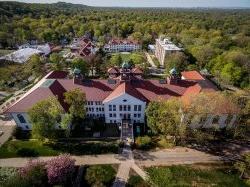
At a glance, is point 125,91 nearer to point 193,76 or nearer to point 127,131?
point 127,131

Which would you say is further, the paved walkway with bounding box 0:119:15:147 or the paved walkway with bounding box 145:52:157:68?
the paved walkway with bounding box 145:52:157:68

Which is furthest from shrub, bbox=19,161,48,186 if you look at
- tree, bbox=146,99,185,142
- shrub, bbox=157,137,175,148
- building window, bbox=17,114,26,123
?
shrub, bbox=157,137,175,148

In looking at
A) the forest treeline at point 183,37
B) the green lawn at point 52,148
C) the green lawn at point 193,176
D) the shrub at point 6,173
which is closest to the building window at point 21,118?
the green lawn at point 52,148

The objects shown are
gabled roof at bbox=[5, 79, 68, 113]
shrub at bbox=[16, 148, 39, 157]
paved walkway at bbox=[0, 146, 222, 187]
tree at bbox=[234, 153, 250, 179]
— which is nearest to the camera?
tree at bbox=[234, 153, 250, 179]

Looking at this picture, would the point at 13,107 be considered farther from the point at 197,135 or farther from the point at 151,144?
the point at 197,135

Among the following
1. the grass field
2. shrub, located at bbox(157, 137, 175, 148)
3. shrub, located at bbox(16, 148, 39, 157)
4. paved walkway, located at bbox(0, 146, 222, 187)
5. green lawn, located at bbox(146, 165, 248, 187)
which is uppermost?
the grass field

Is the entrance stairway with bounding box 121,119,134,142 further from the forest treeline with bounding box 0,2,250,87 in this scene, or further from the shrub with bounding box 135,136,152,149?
the forest treeline with bounding box 0,2,250,87
